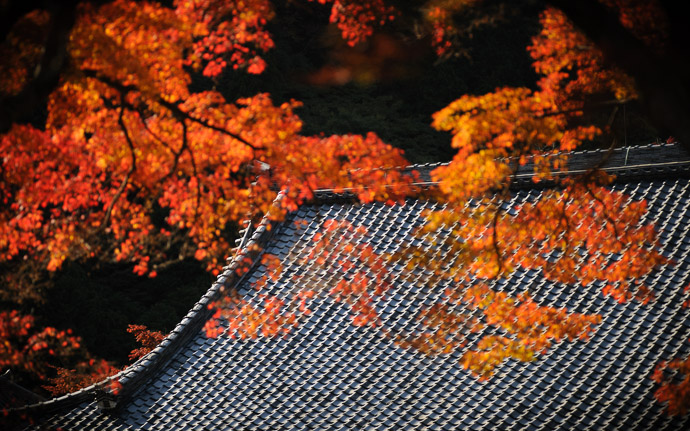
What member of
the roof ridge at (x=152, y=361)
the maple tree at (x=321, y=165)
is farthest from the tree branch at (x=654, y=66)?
the roof ridge at (x=152, y=361)

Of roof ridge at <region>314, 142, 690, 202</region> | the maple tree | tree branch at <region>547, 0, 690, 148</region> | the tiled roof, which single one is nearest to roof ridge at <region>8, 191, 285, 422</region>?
the tiled roof

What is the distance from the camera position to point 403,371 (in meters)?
7.59

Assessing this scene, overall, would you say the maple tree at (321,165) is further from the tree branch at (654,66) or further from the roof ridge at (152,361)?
the tree branch at (654,66)

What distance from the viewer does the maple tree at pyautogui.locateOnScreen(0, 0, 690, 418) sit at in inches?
229

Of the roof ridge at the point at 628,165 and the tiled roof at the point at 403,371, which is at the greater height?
the roof ridge at the point at 628,165

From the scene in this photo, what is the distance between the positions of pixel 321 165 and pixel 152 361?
3.52 m

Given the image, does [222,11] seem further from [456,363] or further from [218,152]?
[456,363]

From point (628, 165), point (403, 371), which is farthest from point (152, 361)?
point (628, 165)

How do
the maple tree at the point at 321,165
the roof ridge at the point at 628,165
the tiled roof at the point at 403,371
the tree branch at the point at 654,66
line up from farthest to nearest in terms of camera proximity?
1. the roof ridge at the point at 628,165
2. the tiled roof at the point at 403,371
3. the maple tree at the point at 321,165
4. the tree branch at the point at 654,66

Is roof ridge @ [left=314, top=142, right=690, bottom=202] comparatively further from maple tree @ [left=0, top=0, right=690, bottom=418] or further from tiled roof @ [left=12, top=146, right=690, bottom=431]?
maple tree @ [left=0, top=0, right=690, bottom=418]

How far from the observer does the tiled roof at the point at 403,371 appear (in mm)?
6895

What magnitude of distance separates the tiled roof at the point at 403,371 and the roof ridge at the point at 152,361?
0.02 metres

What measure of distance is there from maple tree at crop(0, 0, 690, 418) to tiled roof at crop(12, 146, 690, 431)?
206 mm

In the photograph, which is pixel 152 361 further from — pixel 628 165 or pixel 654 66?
pixel 654 66
